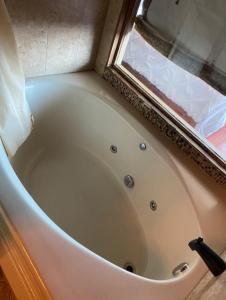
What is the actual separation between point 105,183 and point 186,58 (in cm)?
85

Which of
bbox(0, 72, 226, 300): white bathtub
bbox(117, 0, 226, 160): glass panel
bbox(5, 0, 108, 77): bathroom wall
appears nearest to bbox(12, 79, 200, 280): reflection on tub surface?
bbox(0, 72, 226, 300): white bathtub

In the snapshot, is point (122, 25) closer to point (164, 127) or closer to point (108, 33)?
point (108, 33)

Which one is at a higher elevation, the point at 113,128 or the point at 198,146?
the point at 198,146

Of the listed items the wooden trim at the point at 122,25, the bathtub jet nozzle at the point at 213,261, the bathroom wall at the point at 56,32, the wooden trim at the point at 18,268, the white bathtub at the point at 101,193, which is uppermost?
the wooden trim at the point at 122,25

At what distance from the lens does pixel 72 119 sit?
1764mm

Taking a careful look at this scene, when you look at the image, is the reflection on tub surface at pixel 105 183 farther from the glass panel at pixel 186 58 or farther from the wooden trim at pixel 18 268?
the wooden trim at pixel 18 268

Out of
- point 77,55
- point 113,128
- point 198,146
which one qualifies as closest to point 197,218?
point 198,146

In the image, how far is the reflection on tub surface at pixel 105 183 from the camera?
1354 millimetres

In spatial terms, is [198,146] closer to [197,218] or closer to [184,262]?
[197,218]

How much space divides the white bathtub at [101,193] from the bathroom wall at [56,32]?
95 mm

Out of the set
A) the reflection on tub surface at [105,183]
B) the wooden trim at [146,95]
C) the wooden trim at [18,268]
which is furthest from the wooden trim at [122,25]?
the wooden trim at [18,268]

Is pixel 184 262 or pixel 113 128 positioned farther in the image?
pixel 113 128

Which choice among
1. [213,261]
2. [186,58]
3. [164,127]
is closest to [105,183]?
[164,127]

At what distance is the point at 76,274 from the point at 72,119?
1.08m
